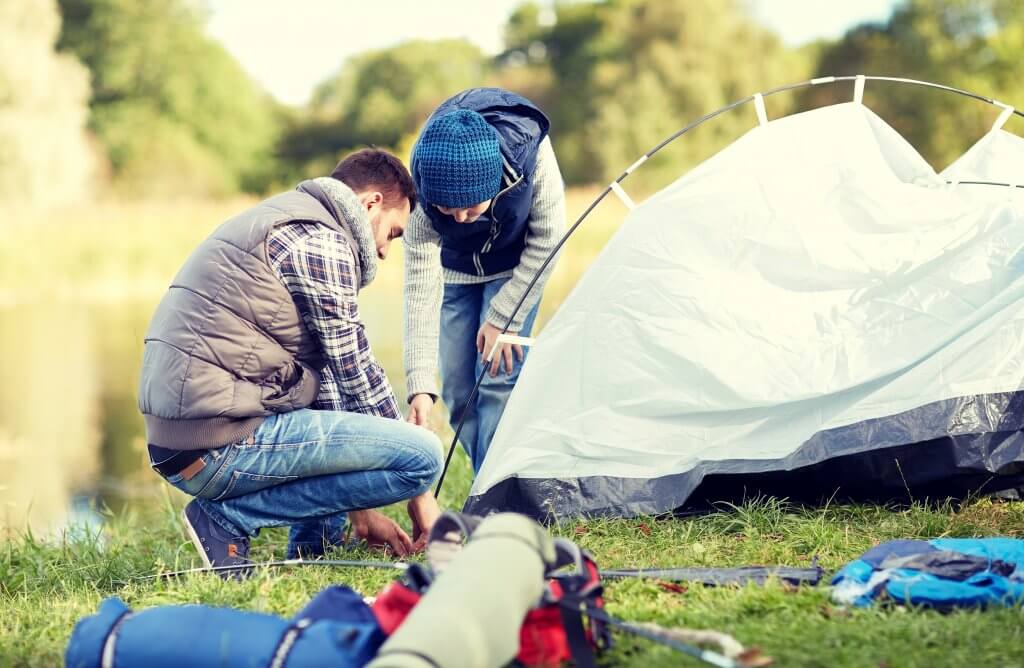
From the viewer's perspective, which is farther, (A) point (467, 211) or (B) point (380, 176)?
(A) point (467, 211)

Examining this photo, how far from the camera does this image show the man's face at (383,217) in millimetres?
2777

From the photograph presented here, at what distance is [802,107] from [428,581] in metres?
28.8

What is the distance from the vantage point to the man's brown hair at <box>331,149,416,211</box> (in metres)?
2.78

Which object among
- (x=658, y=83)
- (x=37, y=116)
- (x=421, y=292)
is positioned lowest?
(x=421, y=292)

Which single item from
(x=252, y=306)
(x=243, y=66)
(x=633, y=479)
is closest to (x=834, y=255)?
(x=633, y=479)

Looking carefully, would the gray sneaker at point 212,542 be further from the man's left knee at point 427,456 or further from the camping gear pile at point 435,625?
A: the camping gear pile at point 435,625

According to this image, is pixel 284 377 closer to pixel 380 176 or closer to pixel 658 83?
pixel 380 176

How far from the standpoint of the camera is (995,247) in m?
2.90

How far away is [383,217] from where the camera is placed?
9.17ft

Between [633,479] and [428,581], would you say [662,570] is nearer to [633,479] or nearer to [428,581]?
[633,479]

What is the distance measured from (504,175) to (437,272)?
396 mm

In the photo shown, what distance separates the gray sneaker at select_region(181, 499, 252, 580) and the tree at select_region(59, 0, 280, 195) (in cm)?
2228

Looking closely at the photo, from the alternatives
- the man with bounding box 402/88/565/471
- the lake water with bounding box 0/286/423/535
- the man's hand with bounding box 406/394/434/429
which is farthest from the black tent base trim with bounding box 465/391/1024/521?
the lake water with bounding box 0/286/423/535

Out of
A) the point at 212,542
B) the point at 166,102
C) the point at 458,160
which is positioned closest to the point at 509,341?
the point at 458,160
